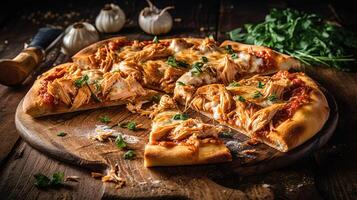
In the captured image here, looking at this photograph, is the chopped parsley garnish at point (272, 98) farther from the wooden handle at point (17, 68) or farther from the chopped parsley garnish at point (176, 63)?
the wooden handle at point (17, 68)

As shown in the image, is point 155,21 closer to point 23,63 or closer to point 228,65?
point 228,65

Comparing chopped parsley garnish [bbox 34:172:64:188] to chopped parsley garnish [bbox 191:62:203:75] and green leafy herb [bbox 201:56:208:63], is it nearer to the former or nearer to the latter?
chopped parsley garnish [bbox 191:62:203:75]

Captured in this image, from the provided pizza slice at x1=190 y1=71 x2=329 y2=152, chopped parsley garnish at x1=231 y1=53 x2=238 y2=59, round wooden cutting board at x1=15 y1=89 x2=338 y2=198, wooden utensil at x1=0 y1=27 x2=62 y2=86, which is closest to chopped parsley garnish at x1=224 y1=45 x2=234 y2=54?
chopped parsley garnish at x1=231 y1=53 x2=238 y2=59

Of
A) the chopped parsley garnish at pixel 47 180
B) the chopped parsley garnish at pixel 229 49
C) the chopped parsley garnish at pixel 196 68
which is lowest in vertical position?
the chopped parsley garnish at pixel 47 180

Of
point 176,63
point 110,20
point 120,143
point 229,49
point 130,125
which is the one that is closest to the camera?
point 120,143

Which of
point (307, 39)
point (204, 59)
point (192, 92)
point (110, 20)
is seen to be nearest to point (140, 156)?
point (192, 92)

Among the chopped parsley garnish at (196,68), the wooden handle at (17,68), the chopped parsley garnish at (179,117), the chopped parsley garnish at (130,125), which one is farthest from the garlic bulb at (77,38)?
the chopped parsley garnish at (179,117)
